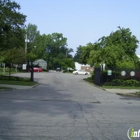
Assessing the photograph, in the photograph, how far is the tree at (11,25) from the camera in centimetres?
2403

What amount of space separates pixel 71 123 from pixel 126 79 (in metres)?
22.1

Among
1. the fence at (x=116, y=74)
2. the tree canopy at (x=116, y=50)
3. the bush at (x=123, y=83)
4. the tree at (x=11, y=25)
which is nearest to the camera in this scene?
the tree at (x=11, y=25)

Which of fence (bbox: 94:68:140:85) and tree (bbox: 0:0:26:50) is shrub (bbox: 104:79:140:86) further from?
tree (bbox: 0:0:26:50)

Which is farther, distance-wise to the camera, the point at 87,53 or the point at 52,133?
the point at 87,53

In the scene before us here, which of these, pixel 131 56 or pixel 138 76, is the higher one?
pixel 131 56

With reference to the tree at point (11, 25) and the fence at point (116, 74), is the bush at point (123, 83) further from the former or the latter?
the tree at point (11, 25)

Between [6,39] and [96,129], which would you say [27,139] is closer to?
[96,129]

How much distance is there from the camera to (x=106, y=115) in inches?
383

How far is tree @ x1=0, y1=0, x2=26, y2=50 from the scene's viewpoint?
2403 centimetres

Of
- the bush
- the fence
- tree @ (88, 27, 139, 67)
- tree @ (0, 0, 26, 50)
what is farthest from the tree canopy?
tree @ (0, 0, 26, 50)

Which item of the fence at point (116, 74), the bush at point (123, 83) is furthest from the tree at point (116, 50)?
the bush at point (123, 83)

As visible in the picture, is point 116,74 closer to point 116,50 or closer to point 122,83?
point 122,83

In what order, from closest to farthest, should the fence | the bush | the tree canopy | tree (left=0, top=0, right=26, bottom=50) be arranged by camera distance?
tree (left=0, top=0, right=26, bottom=50), the bush, the fence, the tree canopy

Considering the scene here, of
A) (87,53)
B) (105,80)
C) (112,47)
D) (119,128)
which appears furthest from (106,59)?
(119,128)
